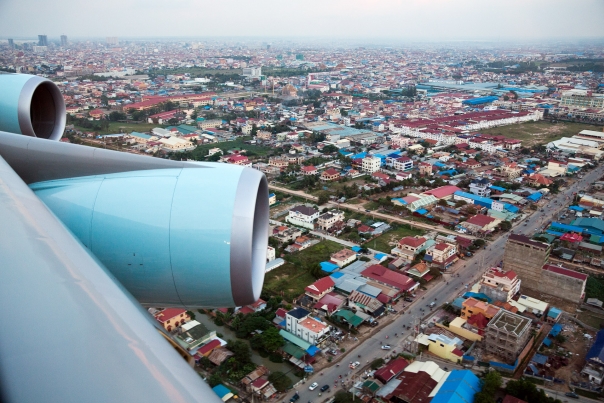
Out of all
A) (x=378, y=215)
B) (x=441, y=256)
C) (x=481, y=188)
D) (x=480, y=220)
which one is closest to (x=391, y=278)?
(x=441, y=256)

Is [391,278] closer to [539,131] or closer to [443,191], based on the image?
[443,191]

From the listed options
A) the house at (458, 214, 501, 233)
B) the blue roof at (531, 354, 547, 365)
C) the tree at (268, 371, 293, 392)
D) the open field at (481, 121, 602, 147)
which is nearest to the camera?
the tree at (268, 371, 293, 392)

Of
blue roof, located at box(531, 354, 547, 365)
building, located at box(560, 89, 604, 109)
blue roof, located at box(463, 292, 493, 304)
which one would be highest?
building, located at box(560, 89, 604, 109)

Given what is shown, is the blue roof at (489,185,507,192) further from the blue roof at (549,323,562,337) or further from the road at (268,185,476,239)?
the blue roof at (549,323,562,337)

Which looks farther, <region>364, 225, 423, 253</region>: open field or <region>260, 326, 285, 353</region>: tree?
<region>364, 225, 423, 253</region>: open field

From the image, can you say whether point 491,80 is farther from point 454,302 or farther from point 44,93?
point 44,93

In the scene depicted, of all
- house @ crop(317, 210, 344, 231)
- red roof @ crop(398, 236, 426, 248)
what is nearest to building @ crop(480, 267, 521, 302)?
red roof @ crop(398, 236, 426, 248)

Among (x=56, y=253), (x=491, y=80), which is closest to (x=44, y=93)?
(x=56, y=253)

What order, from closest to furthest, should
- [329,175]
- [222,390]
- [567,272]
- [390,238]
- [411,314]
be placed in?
[222,390] → [411,314] → [567,272] → [390,238] → [329,175]
